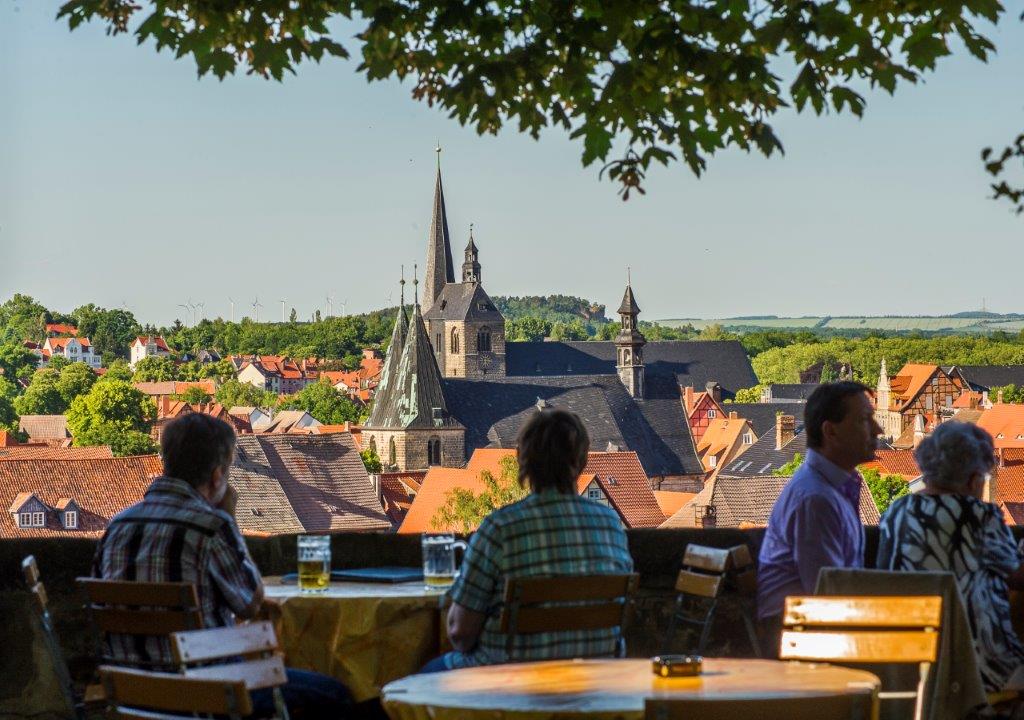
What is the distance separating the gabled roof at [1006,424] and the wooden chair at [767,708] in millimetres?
58898

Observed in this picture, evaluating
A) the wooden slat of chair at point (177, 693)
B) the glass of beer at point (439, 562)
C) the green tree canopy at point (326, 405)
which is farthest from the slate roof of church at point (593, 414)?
the wooden slat of chair at point (177, 693)

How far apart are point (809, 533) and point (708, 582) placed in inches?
21.3

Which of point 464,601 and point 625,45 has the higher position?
point 625,45

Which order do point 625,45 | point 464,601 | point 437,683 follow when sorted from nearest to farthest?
point 437,683 → point 464,601 → point 625,45

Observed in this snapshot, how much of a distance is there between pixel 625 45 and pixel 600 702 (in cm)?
262

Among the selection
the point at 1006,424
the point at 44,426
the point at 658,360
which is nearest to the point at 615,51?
the point at 1006,424

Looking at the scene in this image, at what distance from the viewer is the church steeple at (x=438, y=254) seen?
103m

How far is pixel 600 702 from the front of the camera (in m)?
2.72

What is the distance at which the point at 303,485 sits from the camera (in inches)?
1898

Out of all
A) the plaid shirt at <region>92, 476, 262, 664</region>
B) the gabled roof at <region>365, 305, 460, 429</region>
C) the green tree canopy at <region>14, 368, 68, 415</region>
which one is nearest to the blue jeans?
the plaid shirt at <region>92, 476, 262, 664</region>

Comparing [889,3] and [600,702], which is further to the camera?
[889,3]

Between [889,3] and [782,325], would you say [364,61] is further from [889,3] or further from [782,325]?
[782,325]

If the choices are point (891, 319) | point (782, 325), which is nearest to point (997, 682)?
point (891, 319)

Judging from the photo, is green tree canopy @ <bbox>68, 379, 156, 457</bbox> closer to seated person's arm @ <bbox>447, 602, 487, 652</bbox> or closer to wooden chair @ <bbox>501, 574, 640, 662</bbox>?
seated person's arm @ <bbox>447, 602, 487, 652</bbox>
